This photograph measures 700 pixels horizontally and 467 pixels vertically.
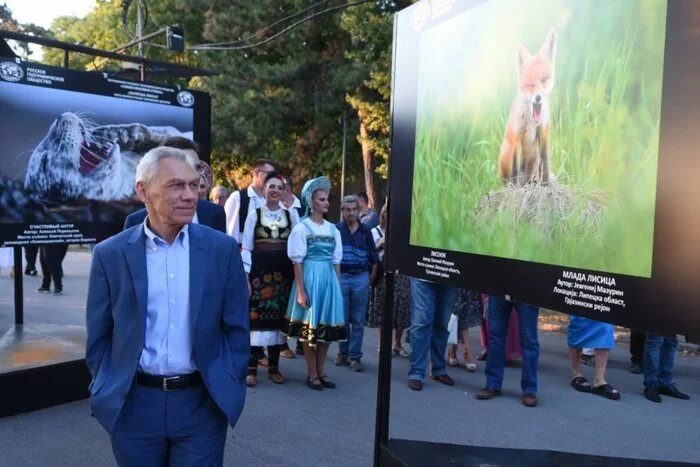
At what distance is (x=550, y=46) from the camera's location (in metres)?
2.67

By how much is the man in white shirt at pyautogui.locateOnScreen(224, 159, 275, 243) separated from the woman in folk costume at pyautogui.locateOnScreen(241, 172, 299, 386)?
115mm

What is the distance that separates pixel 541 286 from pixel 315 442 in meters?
2.74

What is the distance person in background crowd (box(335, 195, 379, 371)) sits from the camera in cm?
704

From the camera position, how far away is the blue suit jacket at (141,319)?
262 cm

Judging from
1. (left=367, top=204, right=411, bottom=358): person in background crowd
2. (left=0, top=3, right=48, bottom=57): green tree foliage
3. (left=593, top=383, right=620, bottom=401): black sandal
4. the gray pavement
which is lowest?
the gray pavement

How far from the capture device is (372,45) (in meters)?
17.6

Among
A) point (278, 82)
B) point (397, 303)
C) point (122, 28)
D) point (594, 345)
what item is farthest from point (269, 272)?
point (122, 28)

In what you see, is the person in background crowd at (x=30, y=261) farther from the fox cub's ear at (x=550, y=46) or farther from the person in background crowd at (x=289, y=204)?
the fox cub's ear at (x=550, y=46)

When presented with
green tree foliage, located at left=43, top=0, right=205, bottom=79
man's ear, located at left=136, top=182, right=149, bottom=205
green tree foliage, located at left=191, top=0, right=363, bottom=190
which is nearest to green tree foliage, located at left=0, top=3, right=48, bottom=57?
green tree foliage, located at left=43, top=0, right=205, bottom=79

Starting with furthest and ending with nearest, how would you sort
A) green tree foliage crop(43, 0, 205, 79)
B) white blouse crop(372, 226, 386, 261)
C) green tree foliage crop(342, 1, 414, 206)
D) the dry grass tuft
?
green tree foliage crop(43, 0, 205, 79)
green tree foliage crop(342, 1, 414, 206)
white blouse crop(372, 226, 386, 261)
the dry grass tuft

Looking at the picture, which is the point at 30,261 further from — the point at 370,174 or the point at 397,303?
the point at 397,303

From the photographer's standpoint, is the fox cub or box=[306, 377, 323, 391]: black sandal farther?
box=[306, 377, 323, 391]: black sandal

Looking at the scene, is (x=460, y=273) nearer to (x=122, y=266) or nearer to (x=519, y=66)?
(x=519, y=66)

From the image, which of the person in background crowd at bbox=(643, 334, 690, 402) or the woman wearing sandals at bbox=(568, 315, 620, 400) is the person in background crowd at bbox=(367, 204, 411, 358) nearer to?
the woman wearing sandals at bbox=(568, 315, 620, 400)
